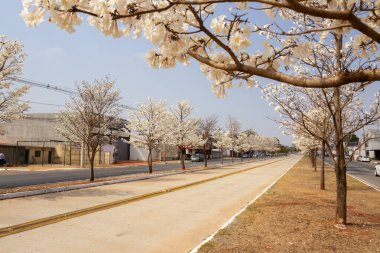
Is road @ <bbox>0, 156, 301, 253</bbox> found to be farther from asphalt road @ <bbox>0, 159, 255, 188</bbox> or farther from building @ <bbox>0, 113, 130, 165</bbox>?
building @ <bbox>0, 113, 130, 165</bbox>

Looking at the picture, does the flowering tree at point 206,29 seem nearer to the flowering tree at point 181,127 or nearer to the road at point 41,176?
the road at point 41,176

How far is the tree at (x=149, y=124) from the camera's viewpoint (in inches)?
1236

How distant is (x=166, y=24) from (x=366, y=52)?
9.54 ft

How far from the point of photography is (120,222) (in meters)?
9.75

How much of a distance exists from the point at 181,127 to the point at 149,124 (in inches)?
314

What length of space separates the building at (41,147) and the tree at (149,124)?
36.0 ft

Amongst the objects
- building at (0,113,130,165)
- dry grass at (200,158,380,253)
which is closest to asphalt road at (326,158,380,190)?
dry grass at (200,158,380,253)

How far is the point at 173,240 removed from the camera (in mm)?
8086

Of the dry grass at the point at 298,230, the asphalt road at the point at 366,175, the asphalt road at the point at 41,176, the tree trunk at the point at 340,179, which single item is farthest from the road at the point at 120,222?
the asphalt road at the point at 366,175

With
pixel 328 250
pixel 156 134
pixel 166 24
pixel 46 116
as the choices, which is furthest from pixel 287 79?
pixel 46 116

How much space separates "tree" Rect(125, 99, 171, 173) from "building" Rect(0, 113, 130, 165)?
10963mm

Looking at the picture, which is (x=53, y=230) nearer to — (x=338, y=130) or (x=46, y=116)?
(x=338, y=130)

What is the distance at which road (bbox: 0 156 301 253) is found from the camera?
24.3 ft

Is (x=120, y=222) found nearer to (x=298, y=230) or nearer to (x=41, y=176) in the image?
(x=298, y=230)
